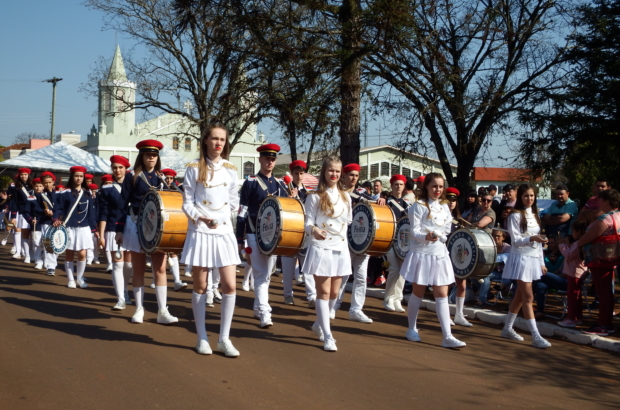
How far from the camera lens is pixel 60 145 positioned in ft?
98.2

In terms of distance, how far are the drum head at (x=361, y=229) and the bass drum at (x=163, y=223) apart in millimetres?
2637

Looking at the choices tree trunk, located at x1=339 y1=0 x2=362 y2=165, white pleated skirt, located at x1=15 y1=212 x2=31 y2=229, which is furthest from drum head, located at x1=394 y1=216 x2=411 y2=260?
white pleated skirt, located at x1=15 y1=212 x2=31 y2=229

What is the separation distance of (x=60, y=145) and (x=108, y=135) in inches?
1507

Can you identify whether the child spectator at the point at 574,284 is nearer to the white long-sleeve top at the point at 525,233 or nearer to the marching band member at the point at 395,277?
the white long-sleeve top at the point at 525,233

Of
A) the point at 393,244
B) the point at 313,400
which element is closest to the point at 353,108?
the point at 393,244

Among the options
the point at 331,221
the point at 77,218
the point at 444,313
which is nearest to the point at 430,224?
the point at 444,313

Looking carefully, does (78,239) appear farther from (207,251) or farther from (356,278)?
(207,251)

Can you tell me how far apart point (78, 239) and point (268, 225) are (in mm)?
4987

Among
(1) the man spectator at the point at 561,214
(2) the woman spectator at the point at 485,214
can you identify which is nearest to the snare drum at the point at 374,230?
(2) the woman spectator at the point at 485,214

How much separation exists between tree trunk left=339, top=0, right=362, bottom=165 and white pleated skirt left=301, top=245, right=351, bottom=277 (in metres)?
7.98

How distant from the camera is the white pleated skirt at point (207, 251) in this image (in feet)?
21.3

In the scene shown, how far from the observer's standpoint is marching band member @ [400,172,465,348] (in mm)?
7645

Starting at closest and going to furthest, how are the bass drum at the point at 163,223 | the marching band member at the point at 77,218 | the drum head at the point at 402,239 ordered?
the bass drum at the point at 163,223
the drum head at the point at 402,239
the marching band member at the point at 77,218

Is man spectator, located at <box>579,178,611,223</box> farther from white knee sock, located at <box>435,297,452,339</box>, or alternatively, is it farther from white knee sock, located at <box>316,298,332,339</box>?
white knee sock, located at <box>316,298,332,339</box>
